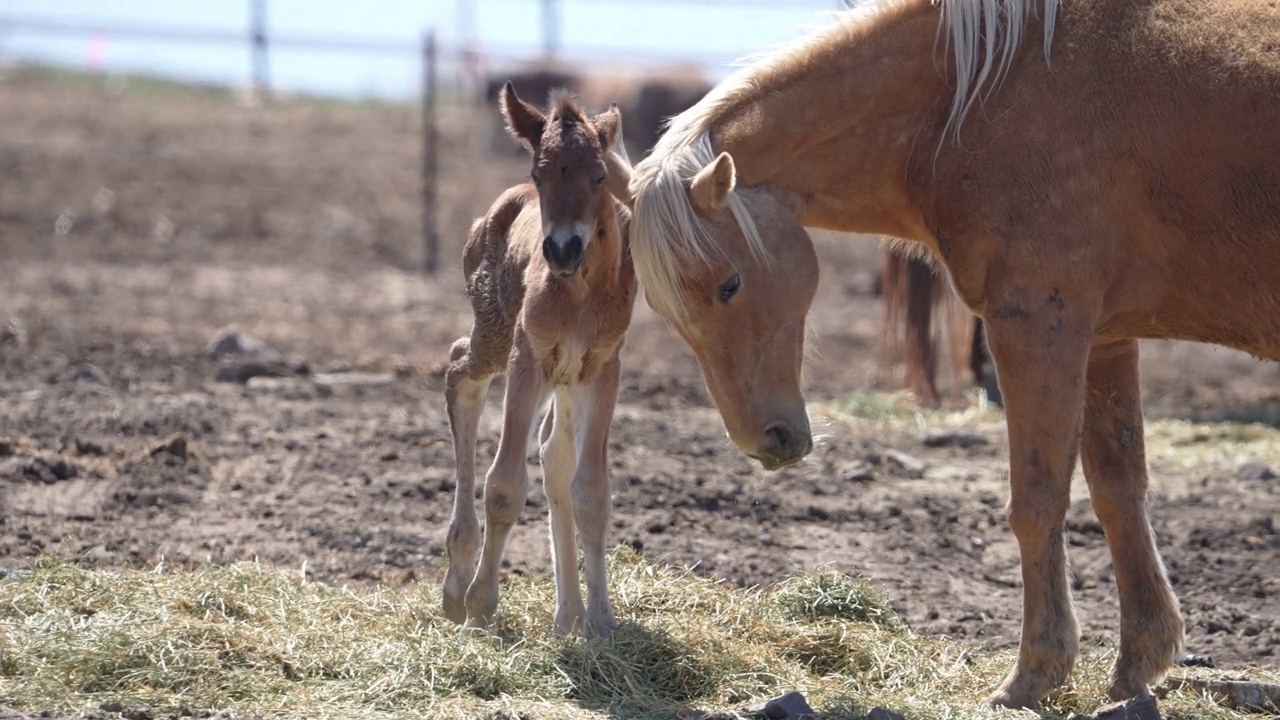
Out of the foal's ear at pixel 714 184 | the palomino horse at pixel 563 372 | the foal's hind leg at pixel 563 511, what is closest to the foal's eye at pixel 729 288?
the foal's ear at pixel 714 184

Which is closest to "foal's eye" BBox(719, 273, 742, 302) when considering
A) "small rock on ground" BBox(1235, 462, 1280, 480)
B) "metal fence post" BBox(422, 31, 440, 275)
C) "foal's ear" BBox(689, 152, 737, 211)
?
"foal's ear" BBox(689, 152, 737, 211)

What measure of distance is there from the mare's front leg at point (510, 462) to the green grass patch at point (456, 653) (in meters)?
0.10

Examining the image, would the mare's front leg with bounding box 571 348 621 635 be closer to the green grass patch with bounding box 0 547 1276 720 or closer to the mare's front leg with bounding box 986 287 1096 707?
the green grass patch with bounding box 0 547 1276 720

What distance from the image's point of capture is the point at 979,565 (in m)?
6.07

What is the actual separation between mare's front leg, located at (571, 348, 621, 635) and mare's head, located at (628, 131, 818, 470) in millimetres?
664

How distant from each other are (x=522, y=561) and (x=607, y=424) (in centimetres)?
110

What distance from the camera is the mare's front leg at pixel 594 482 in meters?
4.74

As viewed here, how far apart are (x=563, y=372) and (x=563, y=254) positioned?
0.63 metres

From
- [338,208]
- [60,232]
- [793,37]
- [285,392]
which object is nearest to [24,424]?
[285,392]

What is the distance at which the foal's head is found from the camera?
4.36 m

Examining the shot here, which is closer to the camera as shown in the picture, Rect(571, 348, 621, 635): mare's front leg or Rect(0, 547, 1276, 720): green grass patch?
Rect(0, 547, 1276, 720): green grass patch

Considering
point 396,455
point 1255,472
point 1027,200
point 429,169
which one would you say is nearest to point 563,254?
point 1027,200

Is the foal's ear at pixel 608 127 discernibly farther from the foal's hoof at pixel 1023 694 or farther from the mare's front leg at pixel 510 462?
the foal's hoof at pixel 1023 694

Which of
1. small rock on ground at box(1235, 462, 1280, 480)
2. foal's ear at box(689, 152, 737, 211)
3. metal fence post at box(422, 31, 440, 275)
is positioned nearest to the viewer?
foal's ear at box(689, 152, 737, 211)
